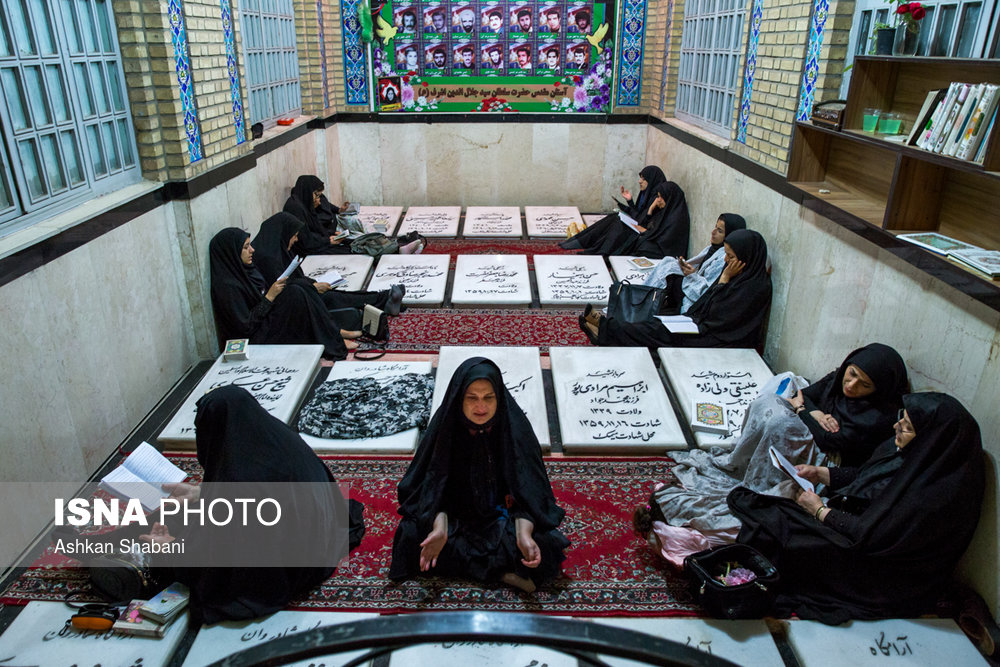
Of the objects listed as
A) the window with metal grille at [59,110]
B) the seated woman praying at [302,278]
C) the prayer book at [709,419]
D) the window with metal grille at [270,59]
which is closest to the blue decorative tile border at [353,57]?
the window with metal grille at [270,59]

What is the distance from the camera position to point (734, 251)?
484 cm

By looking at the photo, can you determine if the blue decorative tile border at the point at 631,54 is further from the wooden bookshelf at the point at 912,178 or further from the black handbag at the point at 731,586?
the black handbag at the point at 731,586

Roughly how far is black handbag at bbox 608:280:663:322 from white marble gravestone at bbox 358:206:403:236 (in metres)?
3.28

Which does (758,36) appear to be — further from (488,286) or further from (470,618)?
(470,618)

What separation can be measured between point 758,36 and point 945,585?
4.08 meters

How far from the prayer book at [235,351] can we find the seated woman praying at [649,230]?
150 inches

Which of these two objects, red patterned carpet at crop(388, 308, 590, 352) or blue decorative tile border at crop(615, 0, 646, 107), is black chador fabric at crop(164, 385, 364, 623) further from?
blue decorative tile border at crop(615, 0, 646, 107)

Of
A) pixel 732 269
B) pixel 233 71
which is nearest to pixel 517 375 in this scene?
pixel 732 269

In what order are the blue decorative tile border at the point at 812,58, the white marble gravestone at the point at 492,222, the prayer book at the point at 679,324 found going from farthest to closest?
1. the white marble gravestone at the point at 492,222
2. the prayer book at the point at 679,324
3. the blue decorative tile border at the point at 812,58

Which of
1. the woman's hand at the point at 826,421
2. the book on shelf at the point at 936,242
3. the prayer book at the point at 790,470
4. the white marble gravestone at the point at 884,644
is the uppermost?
the book on shelf at the point at 936,242

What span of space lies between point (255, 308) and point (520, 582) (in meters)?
2.95

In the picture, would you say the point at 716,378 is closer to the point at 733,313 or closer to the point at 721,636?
the point at 733,313

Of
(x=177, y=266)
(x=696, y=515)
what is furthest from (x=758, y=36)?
(x=177, y=266)

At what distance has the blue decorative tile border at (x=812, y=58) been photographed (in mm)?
4254
